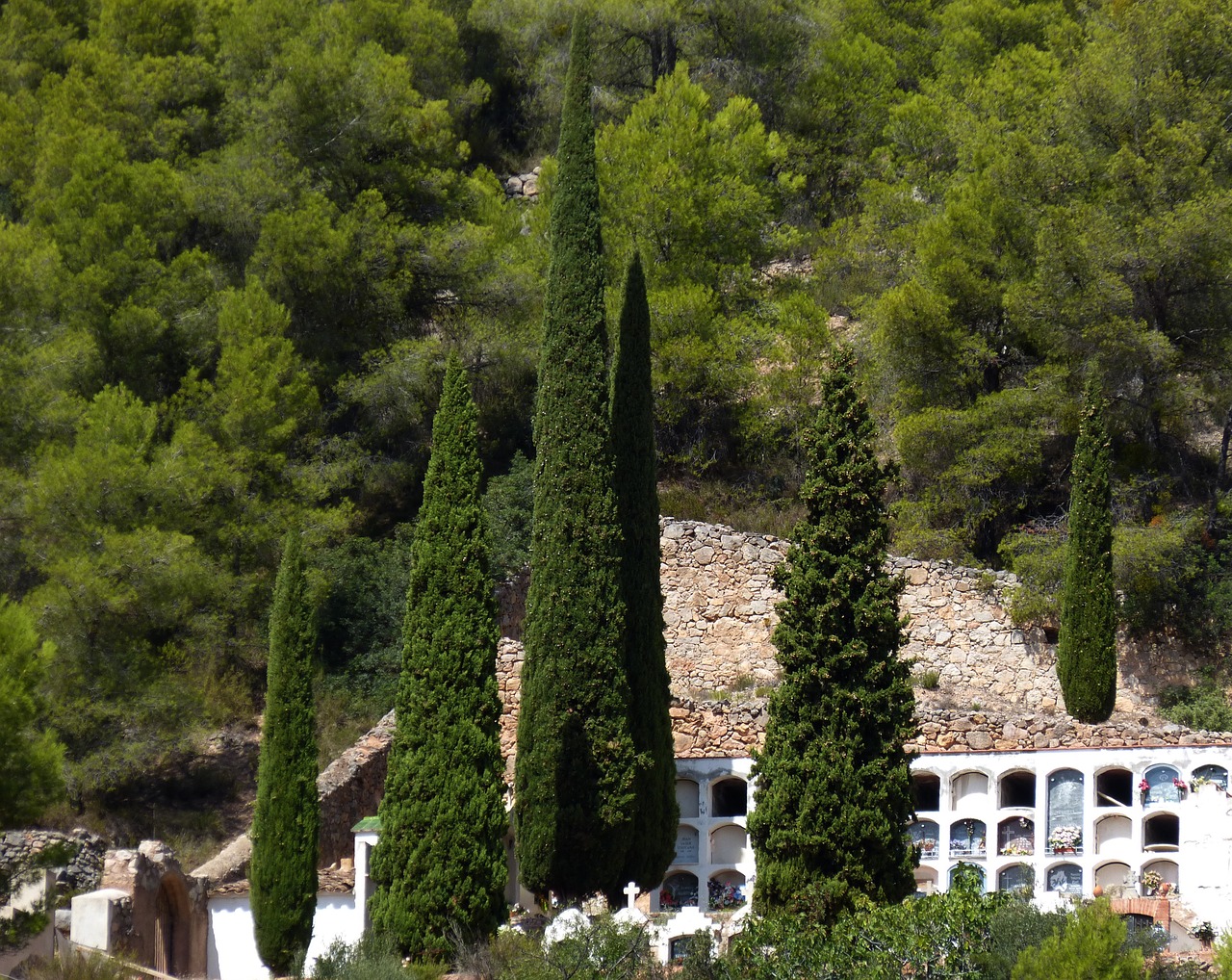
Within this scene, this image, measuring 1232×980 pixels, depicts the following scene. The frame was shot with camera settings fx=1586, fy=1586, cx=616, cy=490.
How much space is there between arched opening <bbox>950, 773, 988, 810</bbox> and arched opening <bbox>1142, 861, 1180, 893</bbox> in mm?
1945

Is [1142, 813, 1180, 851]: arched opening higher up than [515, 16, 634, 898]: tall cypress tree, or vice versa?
[515, 16, 634, 898]: tall cypress tree

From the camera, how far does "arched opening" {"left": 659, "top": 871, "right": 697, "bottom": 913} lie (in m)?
18.6

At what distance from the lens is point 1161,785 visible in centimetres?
1841

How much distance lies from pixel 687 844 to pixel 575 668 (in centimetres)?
376

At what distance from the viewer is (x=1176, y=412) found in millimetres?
23703

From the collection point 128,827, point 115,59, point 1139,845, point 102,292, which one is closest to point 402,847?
point 128,827

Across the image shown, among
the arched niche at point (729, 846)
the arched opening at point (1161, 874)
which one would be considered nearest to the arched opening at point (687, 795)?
the arched niche at point (729, 846)

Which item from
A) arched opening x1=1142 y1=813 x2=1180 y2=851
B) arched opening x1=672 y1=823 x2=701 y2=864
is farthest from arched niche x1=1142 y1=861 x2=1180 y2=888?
arched opening x1=672 y1=823 x2=701 y2=864

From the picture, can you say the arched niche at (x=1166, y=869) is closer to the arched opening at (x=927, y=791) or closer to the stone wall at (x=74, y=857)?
the arched opening at (x=927, y=791)

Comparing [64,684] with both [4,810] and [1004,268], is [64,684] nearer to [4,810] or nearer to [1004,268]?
[4,810]

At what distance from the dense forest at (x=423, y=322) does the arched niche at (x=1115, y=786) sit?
12.7 ft

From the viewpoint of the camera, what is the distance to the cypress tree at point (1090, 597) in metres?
20.4

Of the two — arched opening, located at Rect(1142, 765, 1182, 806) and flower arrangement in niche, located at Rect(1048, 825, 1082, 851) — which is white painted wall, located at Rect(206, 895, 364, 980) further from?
arched opening, located at Rect(1142, 765, 1182, 806)

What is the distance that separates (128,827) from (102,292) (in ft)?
26.0
